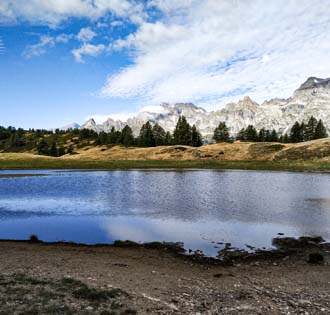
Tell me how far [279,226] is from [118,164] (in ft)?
283

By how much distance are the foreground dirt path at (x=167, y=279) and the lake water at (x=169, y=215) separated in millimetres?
3215

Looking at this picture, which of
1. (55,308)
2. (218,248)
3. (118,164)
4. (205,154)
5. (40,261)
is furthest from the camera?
(205,154)

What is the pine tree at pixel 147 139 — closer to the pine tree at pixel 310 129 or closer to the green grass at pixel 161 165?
the green grass at pixel 161 165

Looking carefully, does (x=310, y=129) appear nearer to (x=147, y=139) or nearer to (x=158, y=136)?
(x=158, y=136)

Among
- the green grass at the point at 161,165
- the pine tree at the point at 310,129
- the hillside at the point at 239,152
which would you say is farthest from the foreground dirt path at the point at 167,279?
the pine tree at the point at 310,129

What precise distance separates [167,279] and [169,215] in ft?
52.3

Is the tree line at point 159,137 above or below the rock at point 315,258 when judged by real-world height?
above

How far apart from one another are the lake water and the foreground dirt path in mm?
3215

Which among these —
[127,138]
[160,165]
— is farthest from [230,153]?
[127,138]

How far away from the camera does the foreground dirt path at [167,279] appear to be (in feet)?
41.6

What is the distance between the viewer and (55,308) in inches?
465

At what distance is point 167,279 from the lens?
53.1 ft

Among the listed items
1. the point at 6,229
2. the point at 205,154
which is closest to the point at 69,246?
the point at 6,229

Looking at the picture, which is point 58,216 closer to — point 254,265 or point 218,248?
point 218,248
